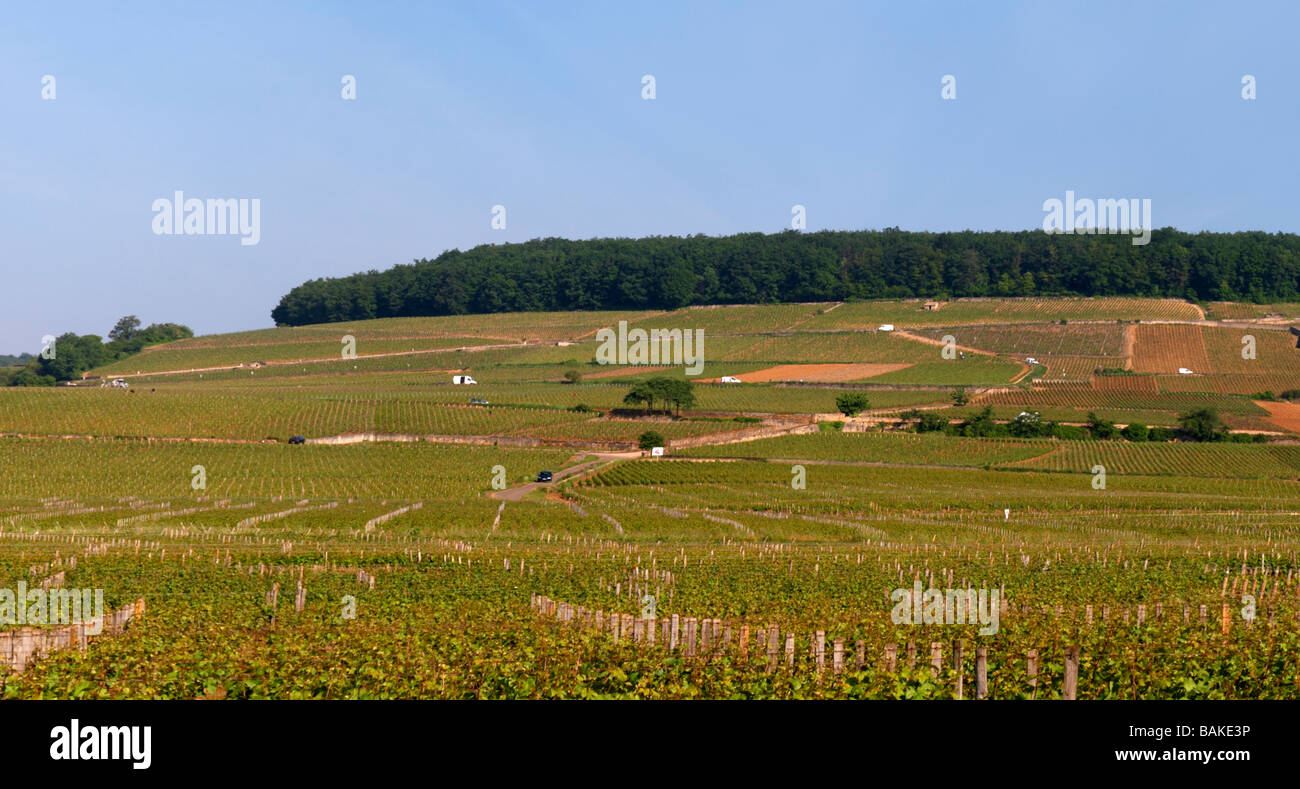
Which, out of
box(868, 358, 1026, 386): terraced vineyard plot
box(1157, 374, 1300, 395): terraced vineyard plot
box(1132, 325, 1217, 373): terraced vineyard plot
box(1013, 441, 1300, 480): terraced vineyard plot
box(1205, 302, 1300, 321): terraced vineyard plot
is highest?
box(1205, 302, 1300, 321): terraced vineyard plot

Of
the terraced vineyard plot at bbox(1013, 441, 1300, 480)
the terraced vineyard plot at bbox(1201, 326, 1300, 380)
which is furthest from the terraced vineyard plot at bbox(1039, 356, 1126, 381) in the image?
the terraced vineyard plot at bbox(1013, 441, 1300, 480)

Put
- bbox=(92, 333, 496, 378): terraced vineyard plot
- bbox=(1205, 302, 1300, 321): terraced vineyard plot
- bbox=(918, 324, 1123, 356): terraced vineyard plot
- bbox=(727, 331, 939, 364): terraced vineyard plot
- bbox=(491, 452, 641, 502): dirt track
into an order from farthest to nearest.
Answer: bbox=(92, 333, 496, 378): terraced vineyard plot → bbox=(1205, 302, 1300, 321): terraced vineyard plot → bbox=(727, 331, 939, 364): terraced vineyard plot → bbox=(918, 324, 1123, 356): terraced vineyard plot → bbox=(491, 452, 641, 502): dirt track

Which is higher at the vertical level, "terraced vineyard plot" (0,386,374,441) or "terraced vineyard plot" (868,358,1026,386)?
"terraced vineyard plot" (868,358,1026,386)

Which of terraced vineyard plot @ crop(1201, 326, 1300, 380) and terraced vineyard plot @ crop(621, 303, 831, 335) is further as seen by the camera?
terraced vineyard plot @ crop(621, 303, 831, 335)

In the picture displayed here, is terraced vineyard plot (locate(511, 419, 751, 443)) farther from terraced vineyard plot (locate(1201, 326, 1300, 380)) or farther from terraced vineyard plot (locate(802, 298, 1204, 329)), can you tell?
terraced vineyard plot (locate(802, 298, 1204, 329))

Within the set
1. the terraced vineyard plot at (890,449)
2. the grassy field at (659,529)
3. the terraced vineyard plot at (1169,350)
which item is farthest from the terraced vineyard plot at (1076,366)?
the terraced vineyard plot at (890,449)

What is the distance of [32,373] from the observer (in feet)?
572

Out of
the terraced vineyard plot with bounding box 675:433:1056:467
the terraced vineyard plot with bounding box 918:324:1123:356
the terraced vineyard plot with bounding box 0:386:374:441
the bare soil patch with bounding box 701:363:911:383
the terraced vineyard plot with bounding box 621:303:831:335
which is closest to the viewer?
the terraced vineyard plot with bounding box 675:433:1056:467

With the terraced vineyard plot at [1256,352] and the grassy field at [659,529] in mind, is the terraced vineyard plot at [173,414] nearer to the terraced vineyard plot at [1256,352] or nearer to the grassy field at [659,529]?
the grassy field at [659,529]

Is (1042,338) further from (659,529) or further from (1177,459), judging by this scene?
(659,529)

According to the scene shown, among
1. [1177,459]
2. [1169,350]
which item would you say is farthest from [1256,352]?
[1177,459]

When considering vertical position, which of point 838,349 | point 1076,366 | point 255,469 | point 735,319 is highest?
point 735,319

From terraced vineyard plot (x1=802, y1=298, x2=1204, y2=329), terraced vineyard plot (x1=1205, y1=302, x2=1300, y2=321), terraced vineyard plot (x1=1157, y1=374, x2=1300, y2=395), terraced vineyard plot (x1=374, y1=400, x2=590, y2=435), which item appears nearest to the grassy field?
terraced vineyard plot (x1=374, y1=400, x2=590, y2=435)

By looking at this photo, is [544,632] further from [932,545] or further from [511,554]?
[932,545]
